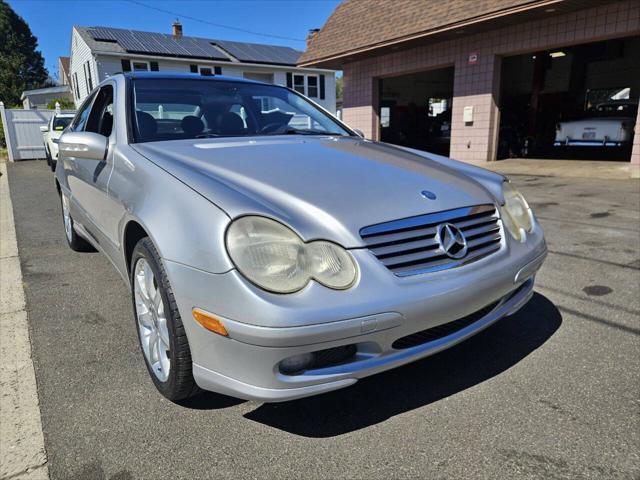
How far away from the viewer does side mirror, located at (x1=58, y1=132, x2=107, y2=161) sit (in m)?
2.73

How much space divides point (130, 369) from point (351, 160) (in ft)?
5.40

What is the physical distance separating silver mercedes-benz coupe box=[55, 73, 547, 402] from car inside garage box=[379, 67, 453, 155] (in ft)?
53.5

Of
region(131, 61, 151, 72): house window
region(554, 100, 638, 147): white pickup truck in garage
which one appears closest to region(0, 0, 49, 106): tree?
region(131, 61, 151, 72): house window

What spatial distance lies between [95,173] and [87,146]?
0.23 metres

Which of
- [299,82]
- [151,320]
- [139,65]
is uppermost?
[139,65]

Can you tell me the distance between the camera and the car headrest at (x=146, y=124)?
2.73 meters

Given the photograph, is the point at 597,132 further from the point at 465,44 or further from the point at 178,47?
the point at 178,47

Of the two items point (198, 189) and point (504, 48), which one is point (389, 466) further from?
point (504, 48)

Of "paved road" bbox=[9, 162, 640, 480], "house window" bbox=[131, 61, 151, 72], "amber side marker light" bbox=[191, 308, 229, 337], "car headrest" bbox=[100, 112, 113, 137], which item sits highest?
"house window" bbox=[131, 61, 151, 72]

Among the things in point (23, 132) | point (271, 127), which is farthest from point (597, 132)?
point (23, 132)

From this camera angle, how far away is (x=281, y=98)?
3.63m

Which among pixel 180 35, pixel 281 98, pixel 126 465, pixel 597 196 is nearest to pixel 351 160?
pixel 281 98

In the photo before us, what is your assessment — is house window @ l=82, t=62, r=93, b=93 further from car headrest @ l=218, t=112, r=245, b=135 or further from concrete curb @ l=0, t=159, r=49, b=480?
car headrest @ l=218, t=112, r=245, b=135

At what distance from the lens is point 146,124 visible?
278 cm
